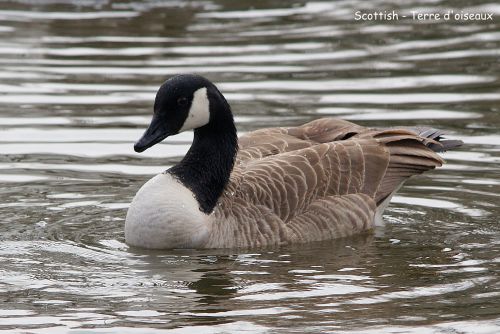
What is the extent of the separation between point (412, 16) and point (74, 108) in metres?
7.32

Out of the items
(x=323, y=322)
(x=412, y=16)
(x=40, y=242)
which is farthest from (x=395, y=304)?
(x=412, y=16)

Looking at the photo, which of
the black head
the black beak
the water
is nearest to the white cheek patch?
the black head

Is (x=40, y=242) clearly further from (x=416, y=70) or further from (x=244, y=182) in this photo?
(x=416, y=70)

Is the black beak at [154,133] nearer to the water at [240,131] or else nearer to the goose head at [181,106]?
the goose head at [181,106]

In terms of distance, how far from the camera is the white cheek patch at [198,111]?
10852mm

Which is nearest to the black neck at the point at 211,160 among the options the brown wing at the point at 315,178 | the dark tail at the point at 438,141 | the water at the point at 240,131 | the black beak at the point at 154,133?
the brown wing at the point at 315,178

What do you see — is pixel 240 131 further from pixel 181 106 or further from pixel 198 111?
pixel 181 106

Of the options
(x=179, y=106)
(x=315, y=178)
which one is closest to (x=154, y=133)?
(x=179, y=106)

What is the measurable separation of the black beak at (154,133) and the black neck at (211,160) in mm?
481

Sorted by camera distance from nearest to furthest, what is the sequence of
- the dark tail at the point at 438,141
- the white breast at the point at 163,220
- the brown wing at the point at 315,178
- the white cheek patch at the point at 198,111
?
the white breast at the point at 163,220 → the white cheek patch at the point at 198,111 → the brown wing at the point at 315,178 → the dark tail at the point at 438,141

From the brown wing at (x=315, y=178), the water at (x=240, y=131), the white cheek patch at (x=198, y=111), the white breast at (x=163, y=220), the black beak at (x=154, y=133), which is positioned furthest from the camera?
the brown wing at (x=315, y=178)

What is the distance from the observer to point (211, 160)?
11102 millimetres

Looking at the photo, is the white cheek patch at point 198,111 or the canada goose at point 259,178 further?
the white cheek patch at point 198,111

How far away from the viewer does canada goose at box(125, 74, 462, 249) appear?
35.2 feet
